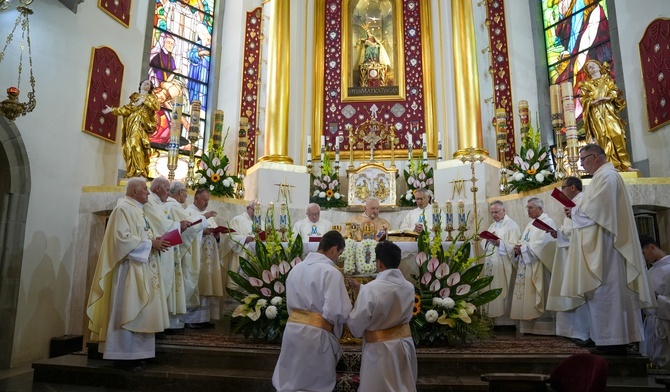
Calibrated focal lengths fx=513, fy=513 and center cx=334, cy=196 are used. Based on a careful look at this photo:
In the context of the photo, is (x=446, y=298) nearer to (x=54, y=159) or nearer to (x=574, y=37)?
(x=54, y=159)

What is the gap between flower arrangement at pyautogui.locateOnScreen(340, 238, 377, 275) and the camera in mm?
5270

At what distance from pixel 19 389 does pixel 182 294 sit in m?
1.73

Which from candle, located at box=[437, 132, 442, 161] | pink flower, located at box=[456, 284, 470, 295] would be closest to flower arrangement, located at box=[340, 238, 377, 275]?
pink flower, located at box=[456, 284, 470, 295]

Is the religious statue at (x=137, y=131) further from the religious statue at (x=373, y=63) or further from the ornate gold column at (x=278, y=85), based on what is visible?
the religious statue at (x=373, y=63)

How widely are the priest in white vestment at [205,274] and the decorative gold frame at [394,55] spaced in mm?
5302

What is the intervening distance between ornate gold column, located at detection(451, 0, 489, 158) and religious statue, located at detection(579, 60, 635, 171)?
2.32 m

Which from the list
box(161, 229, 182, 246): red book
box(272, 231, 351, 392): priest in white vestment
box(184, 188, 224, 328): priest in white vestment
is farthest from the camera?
box(184, 188, 224, 328): priest in white vestment

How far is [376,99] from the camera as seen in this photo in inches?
438

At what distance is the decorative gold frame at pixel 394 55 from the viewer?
36.5 ft

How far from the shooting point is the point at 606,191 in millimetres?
4812

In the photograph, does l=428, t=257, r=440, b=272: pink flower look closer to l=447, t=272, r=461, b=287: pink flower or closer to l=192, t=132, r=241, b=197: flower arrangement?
l=447, t=272, r=461, b=287: pink flower

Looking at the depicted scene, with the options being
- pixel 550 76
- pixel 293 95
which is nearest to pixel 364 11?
pixel 293 95

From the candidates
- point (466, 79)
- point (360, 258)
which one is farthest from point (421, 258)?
point (466, 79)

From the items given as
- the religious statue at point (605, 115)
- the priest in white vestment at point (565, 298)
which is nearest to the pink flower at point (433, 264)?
the priest in white vestment at point (565, 298)
